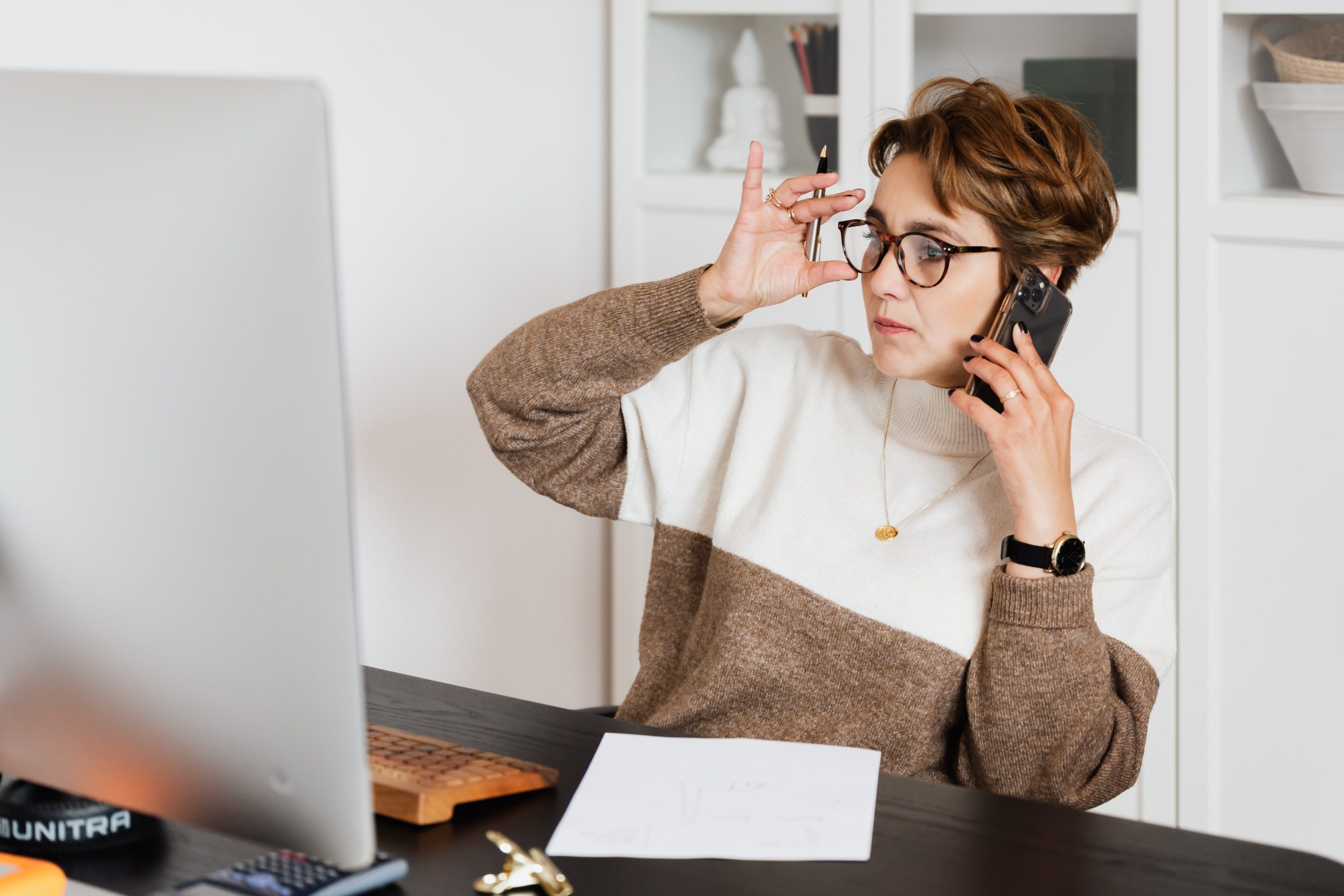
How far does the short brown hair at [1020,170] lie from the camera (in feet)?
4.72

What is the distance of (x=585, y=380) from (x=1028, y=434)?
1.66 ft

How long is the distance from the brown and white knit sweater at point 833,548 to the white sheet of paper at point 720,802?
30 centimetres

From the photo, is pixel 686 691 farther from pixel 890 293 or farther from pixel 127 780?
pixel 127 780

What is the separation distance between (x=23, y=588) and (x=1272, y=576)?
6.17 ft

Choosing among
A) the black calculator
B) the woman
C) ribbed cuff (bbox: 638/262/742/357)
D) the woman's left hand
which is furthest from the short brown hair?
the black calculator

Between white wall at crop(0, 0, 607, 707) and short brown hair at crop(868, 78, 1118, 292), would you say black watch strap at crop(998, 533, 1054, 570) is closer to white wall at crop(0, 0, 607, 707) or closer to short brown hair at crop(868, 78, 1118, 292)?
short brown hair at crop(868, 78, 1118, 292)

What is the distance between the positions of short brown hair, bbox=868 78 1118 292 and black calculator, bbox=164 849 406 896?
94 cm

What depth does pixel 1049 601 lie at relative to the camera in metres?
1.28

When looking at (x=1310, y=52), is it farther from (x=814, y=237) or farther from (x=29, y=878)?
(x=29, y=878)

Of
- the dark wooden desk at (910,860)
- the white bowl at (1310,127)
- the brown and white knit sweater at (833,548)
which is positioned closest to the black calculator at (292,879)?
the dark wooden desk at (910,860)

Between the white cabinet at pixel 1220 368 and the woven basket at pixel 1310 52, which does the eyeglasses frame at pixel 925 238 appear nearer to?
the white cabinet at pixel 1220 368

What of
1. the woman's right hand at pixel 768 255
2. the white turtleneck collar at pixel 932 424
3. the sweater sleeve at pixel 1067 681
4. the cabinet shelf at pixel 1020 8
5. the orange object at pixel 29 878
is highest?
the cabinet shelf at pixel 1020 8

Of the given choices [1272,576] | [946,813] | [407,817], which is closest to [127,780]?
[407,817]

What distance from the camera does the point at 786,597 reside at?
4.86 feet
